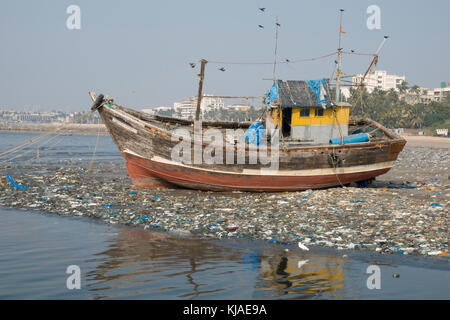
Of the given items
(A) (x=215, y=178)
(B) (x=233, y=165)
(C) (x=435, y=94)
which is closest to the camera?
(B) (x=233, y=165)

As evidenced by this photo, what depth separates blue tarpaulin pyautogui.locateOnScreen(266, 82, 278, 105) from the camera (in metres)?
15.8

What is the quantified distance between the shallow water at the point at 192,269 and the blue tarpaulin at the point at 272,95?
24.7ft

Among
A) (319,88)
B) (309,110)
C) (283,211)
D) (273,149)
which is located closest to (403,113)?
(319,88)

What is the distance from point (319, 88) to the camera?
16.1 m

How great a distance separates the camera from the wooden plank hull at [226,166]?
14.8 m

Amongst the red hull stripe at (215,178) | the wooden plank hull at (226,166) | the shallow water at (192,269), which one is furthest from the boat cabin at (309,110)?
the shallow water at (192,269)

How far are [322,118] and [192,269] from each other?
9.96 meters

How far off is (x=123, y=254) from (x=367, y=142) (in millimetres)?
10351

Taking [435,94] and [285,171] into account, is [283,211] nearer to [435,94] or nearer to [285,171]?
[285,171]

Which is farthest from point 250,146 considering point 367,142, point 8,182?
point 8,182

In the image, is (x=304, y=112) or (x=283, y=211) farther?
(x=304, y=112)

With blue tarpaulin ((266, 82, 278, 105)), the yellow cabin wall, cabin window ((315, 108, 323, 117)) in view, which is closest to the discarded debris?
the yellow cabin wall

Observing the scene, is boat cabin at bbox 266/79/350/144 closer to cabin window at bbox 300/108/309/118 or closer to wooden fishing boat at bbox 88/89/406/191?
cabin window at bbox 300/108/309/118
